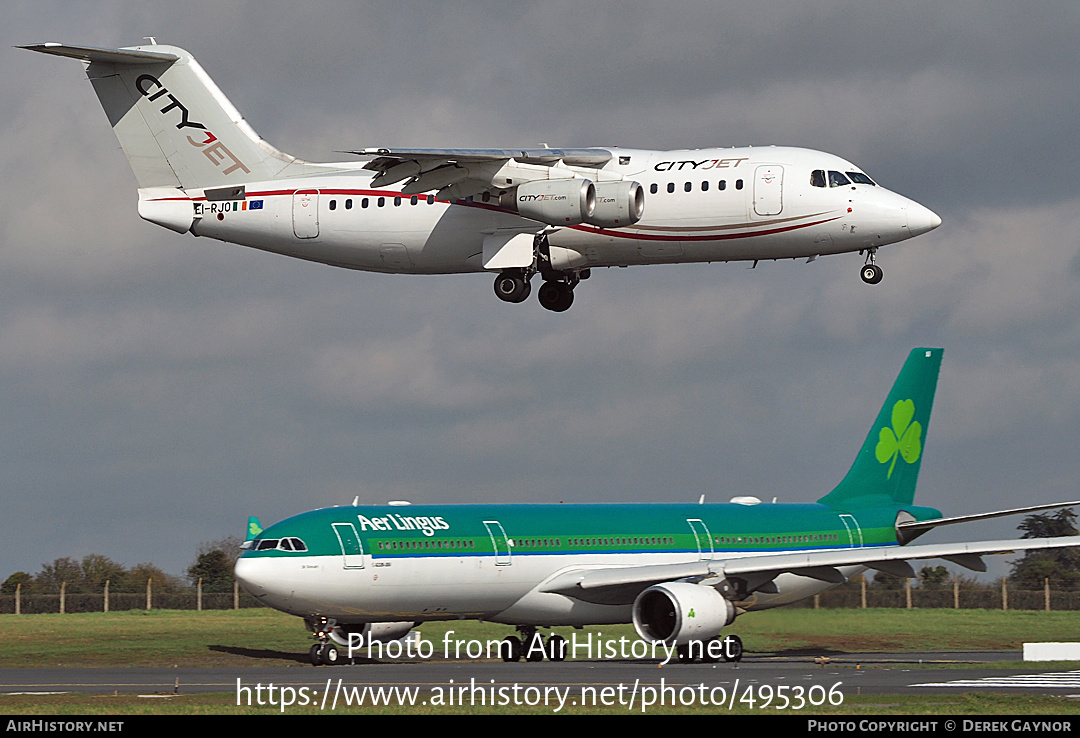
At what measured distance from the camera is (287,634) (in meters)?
56.2

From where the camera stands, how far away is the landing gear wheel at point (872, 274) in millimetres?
32469

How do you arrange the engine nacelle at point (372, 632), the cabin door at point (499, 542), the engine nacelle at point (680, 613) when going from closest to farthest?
the engine nacelle at point (680, 613) → the engine nacelle at point (372, 632) → the cabin door at point (499, 542)

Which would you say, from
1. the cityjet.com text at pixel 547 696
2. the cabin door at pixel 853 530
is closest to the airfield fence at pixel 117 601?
the cabin door at pixel 853 530

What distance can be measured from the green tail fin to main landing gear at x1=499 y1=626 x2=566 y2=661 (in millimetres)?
13350

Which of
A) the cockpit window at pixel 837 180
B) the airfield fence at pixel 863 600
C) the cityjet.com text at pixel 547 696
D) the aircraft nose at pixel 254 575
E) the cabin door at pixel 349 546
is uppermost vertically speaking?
the cockpit window at pixel 837 180

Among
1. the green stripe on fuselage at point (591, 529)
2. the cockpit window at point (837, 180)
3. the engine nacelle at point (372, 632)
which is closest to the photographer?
the cockpit window at point (837, 180)

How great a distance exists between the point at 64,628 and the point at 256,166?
25.8 m

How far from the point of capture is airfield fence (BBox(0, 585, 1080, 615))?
187 ft

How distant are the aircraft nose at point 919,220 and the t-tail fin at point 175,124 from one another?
14.3 metres

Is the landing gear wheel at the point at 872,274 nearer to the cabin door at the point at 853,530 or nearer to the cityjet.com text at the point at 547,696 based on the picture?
the cityjet.com text at the point at 547,696

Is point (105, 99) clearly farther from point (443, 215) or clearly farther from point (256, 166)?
point (443, 215)

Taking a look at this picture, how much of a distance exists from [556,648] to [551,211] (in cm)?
1886

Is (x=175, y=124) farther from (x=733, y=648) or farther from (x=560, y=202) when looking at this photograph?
(x=733, y=648)

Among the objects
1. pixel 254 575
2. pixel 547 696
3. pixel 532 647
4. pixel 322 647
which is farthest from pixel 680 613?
pixel 547 696
